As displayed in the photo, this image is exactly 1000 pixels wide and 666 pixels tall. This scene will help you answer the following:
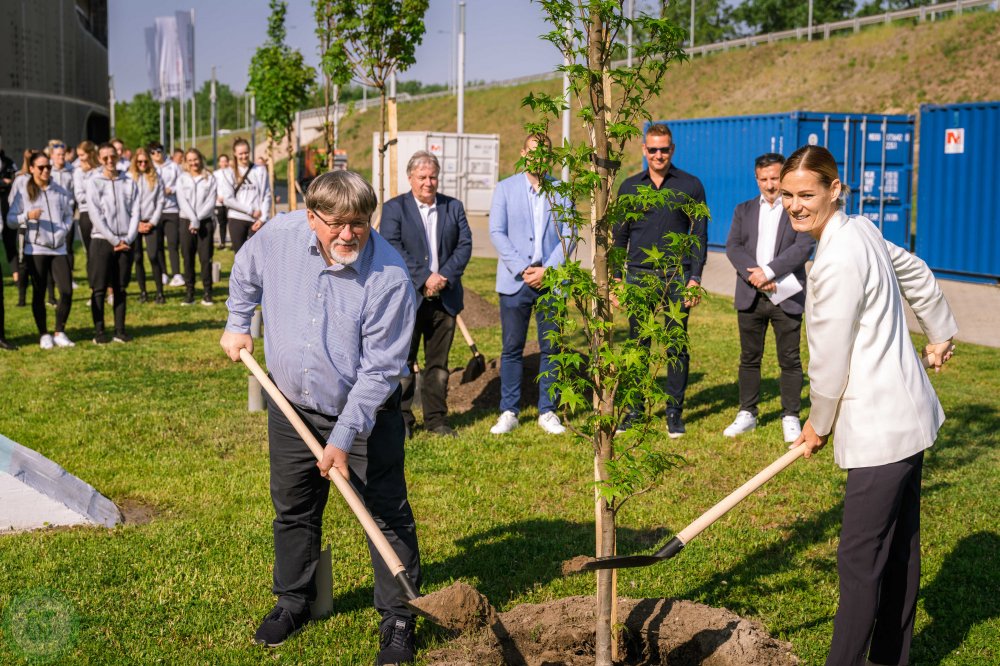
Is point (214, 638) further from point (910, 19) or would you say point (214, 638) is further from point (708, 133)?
point (910, 19)

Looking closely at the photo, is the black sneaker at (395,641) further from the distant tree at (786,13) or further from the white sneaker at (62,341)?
the distant tree at (786,13)

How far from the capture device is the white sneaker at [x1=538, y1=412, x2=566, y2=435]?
8234mm

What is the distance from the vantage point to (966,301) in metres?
16.0

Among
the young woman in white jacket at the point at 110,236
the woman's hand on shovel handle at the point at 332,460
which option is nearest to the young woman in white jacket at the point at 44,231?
the young woman in white jacket at the point at 110,236

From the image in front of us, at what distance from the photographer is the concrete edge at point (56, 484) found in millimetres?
5918

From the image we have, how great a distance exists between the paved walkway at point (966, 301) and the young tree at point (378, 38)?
7020 millimetres

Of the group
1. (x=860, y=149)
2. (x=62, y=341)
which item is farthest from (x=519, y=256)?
(x=860, y=149)

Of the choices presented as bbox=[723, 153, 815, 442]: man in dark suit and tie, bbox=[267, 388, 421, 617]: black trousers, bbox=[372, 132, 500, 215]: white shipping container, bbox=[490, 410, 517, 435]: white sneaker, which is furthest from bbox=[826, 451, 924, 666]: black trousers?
bbox=[372, 132, 500, 215]: white shipping container

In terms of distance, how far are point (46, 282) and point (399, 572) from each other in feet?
31.3

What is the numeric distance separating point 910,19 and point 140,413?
51.9m

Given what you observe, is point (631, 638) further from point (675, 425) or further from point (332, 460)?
point (675, 425)

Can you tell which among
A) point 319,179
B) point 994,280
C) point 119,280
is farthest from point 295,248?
point 994,280

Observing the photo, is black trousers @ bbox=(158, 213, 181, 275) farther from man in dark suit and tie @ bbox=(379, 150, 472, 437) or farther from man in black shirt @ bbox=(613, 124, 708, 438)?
man in black shirt @ bbox=(613, 124, 708, 438)

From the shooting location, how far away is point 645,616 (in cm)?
462
